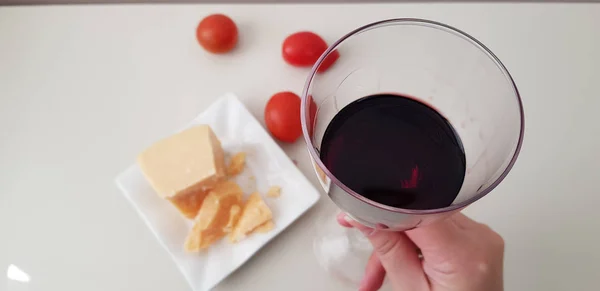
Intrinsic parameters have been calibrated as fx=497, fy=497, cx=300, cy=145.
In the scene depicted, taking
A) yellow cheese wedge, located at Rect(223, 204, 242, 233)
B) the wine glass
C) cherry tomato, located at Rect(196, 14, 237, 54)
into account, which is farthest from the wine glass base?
cherry tomato, located at Rect(196, 14, 237, 54)

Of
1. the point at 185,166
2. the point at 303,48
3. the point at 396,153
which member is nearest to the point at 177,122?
the point at 185,166

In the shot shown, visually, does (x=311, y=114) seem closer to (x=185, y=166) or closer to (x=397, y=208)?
(x=397, y=208)

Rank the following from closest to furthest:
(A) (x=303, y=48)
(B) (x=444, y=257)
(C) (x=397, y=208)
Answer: (C) (x=397, y=208)
(B) (x=444, y=257)
(A) (x=303, y=48)

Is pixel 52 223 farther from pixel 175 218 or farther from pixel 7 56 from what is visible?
pixel 7 56

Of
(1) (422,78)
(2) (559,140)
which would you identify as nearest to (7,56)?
(1) (422,78)

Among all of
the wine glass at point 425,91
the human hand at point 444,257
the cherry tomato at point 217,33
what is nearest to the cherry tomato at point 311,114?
the wine glass at point 425,91

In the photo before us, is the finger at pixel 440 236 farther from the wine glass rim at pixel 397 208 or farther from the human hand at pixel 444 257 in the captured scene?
the wine glass rim at pixel 397 208
